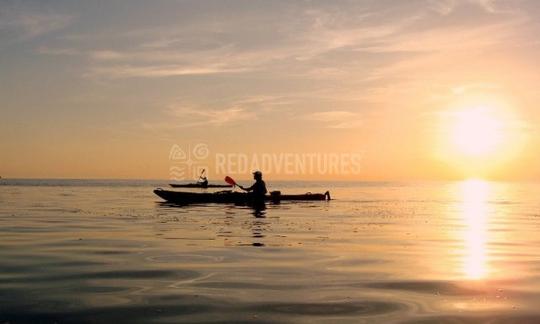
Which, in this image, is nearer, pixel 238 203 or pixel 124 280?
pixel 124 280

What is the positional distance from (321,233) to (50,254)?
1134cm

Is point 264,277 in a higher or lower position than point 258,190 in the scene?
lower

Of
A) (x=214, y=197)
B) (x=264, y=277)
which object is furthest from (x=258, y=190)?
(x=264, y=277)

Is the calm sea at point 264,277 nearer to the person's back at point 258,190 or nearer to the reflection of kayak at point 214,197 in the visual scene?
the person's back at point 258,190

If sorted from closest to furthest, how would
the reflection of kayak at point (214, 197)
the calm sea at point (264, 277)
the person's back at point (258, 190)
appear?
the calm sea at point (264, 277), the person's back at point (258, 190), the reflection of kayak at point (214, 197)

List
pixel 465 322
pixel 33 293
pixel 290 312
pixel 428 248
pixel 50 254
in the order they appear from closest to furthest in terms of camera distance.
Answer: pixel 465 322 → pixel 290 312 → pixel 33 293 → pixel 50 254 → pixel 428 248

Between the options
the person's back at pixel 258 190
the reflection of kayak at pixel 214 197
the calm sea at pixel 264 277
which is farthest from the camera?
the reflection of kayak at pixel 214 197

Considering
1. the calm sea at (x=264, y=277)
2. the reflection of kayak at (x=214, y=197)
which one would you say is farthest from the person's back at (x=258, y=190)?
the calm sea at (x=264, y=277)

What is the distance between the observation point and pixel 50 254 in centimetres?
1584

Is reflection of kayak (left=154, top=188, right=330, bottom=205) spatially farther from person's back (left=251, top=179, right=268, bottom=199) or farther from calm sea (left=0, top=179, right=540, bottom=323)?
calm sea (left=0, top=179, right=540, bottom=323)

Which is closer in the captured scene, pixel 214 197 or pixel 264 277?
pixel 264 277

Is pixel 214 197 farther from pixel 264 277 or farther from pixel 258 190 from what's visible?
pixel 264 277

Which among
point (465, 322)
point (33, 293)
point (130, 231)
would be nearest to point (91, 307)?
point (33, 293)

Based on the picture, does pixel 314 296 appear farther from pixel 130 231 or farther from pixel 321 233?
pixel 130 231
